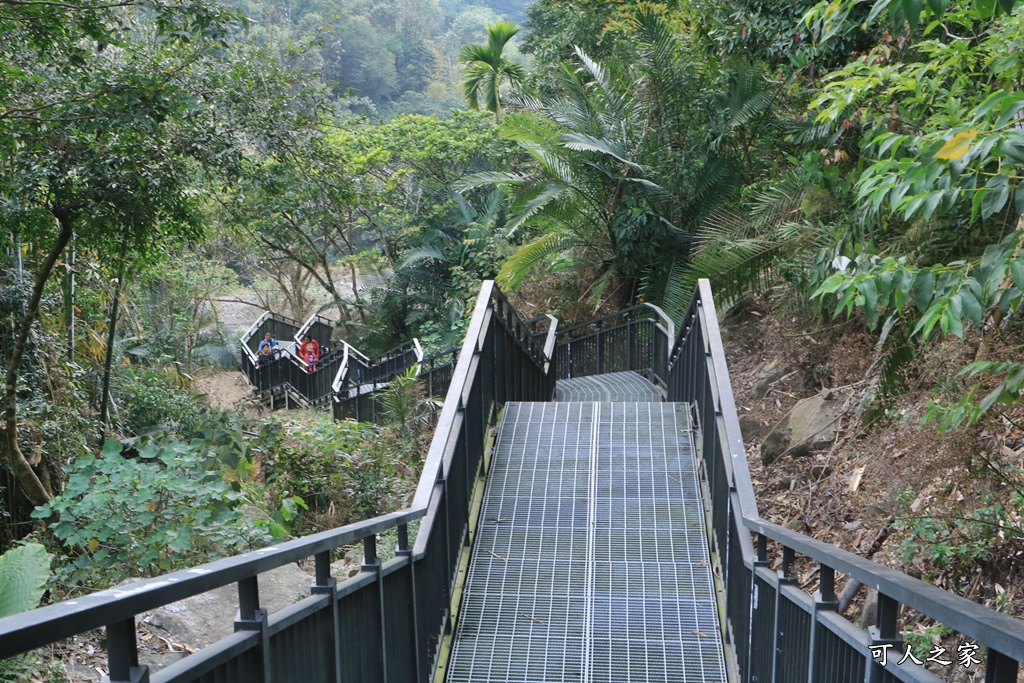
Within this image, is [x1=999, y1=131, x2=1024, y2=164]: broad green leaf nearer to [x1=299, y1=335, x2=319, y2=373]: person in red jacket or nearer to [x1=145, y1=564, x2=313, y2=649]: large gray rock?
[x1=145, y1=564, x2=313, y2=649]: large gray rock

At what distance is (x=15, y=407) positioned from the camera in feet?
25.7

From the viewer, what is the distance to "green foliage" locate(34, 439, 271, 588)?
16.0 ft

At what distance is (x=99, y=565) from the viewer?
5.28 metres

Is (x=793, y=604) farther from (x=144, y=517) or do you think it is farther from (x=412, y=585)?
(x=144, y=517)

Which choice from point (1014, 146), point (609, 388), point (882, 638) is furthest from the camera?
point (609, 388)

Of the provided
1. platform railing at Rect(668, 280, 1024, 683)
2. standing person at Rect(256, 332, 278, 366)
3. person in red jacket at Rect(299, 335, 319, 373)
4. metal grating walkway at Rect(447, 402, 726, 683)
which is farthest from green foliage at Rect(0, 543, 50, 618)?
standing person at Rect(256, 332, 278, 366)

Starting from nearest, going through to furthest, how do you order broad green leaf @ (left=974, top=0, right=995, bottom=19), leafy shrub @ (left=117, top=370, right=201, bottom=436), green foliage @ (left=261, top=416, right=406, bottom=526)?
1. broad green leaf @ (left=974, top=0, right=995, bottom=19)
2. green foliage @ (left=261, top=416, right=406, bottom=526)
3. leafy shrub @ (left=117, top=370, right=201, bottom=436)

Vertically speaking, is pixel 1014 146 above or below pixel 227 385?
above

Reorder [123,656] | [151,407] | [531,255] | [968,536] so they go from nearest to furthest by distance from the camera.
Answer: [123,656]
[968,536]
[151,407]
[531,255]

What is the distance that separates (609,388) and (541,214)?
4.66 m

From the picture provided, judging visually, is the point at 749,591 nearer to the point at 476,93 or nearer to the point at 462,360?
the point at 462,360

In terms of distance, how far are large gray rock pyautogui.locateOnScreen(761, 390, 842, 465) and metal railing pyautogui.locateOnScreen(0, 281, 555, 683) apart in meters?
3.12

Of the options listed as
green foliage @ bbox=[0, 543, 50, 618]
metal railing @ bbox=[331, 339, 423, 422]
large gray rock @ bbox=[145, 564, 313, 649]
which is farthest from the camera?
metal railing @ bbox=[331, 339, 423, 422]

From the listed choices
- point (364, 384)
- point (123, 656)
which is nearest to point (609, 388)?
point (364, 384)
